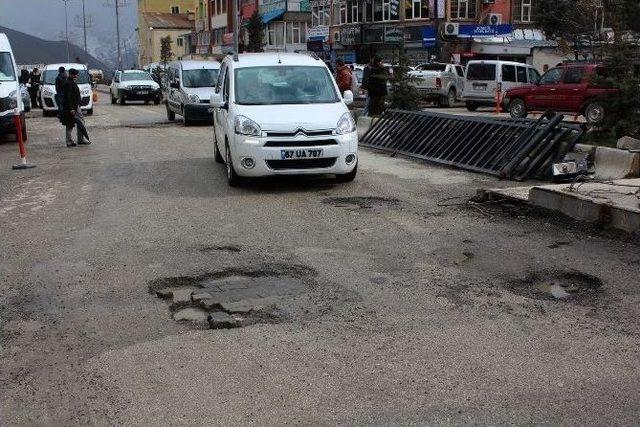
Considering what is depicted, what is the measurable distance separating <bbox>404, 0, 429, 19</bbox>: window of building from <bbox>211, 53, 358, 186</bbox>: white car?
133ft

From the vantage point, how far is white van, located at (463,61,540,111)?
2920 cm

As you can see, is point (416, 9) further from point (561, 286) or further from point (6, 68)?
point (561, 286)

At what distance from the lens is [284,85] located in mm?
11117

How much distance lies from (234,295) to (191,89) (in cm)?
1831

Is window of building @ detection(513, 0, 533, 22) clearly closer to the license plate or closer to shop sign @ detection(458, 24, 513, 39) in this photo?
shop sign @ detection(458, 24, 513, 39)

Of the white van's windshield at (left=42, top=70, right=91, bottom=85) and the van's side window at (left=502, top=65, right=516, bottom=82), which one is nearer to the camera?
the white van's windshield at (left=42, top=70, right=91, bottom=85)

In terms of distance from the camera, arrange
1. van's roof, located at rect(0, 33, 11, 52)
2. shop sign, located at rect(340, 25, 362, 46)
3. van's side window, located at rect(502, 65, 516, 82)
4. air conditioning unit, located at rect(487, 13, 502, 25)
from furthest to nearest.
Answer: shop sign, located at rect(340, 25, 362, 46), air conditioning unit, located at rect(487, 13, 502, 25), van's side window, located at rect(502, 65, 516, 82), van's roof, located at rect(0, 33, 11, 52)

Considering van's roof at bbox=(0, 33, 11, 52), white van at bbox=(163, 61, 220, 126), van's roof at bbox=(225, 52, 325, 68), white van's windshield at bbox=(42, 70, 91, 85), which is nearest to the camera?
van's roof at bbox=(225, 52, 325, 68)

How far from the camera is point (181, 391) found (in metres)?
4.02

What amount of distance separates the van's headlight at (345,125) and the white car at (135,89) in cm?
2790

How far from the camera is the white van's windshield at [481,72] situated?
96.4 feet

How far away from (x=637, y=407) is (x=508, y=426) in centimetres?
76

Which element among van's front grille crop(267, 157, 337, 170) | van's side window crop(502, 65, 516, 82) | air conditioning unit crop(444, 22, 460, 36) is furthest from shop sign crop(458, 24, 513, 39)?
van's front grille crop(267, 157, 337, 170)

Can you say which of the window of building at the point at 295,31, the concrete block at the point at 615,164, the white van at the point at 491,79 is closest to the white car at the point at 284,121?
the concrete block at the point at 615,164
